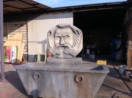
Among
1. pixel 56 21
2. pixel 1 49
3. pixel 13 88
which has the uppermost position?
pixel 56 21

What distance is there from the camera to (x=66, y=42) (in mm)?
5270

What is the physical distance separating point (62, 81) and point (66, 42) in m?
1.42

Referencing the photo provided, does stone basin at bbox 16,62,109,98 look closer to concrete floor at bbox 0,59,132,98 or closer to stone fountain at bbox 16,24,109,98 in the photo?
stone fountain at bbox 16,24,109,98

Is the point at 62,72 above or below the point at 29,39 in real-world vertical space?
below

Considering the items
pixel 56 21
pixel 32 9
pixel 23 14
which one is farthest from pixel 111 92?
pixel 23 14

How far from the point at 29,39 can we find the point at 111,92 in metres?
7.26

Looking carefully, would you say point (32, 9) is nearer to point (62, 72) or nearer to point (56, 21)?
point (56, 21)

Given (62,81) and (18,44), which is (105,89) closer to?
(62,81)

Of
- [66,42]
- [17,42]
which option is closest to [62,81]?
[66,42]

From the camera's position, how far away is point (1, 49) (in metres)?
6.35

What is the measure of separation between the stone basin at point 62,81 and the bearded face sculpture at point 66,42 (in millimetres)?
970

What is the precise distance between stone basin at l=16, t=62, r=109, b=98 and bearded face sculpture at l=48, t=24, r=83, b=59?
3.18 feet

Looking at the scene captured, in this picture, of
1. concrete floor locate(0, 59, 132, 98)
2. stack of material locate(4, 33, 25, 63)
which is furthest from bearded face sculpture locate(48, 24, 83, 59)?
stack of material locate(4, 33, 25, 63)

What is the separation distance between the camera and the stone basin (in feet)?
13.4
